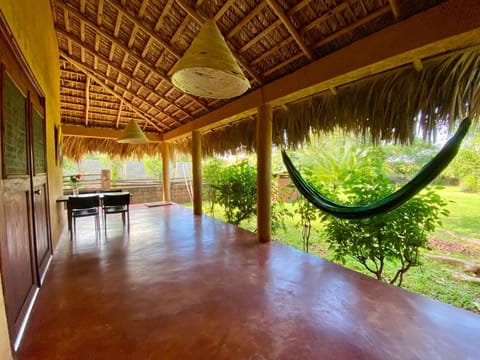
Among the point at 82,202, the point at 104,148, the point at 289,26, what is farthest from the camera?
the point at 104,148

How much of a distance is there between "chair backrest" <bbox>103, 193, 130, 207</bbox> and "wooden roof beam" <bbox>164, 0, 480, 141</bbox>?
9.15 feet

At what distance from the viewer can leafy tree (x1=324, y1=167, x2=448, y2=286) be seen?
2.08 meters

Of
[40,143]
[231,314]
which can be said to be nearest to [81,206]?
[40,143]

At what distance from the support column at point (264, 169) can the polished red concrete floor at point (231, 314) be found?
62cm

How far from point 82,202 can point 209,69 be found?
3076 millimetres

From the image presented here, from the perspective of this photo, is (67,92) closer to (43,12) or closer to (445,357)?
(43,12)

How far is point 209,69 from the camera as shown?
1376 mm

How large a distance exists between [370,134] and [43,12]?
378cm

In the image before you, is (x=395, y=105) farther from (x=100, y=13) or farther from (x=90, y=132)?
(x=90, y=132)

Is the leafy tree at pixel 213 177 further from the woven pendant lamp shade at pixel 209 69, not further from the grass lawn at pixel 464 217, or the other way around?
the grass lawn at pixel 464 217

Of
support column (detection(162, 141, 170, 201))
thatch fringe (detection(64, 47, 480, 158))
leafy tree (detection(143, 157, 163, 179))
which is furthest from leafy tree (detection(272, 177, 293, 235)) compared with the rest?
leafy tree (detection(143, 157, 163, 179))

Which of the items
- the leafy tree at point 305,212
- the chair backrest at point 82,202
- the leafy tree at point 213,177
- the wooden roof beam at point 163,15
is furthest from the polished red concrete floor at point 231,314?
the wooden roof beam at point 163,15

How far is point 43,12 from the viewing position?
2639 millimetres

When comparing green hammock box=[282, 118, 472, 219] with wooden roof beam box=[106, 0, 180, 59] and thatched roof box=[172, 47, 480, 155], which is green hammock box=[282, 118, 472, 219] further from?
wooden roof beam box=[106, 0, 180, 59]
